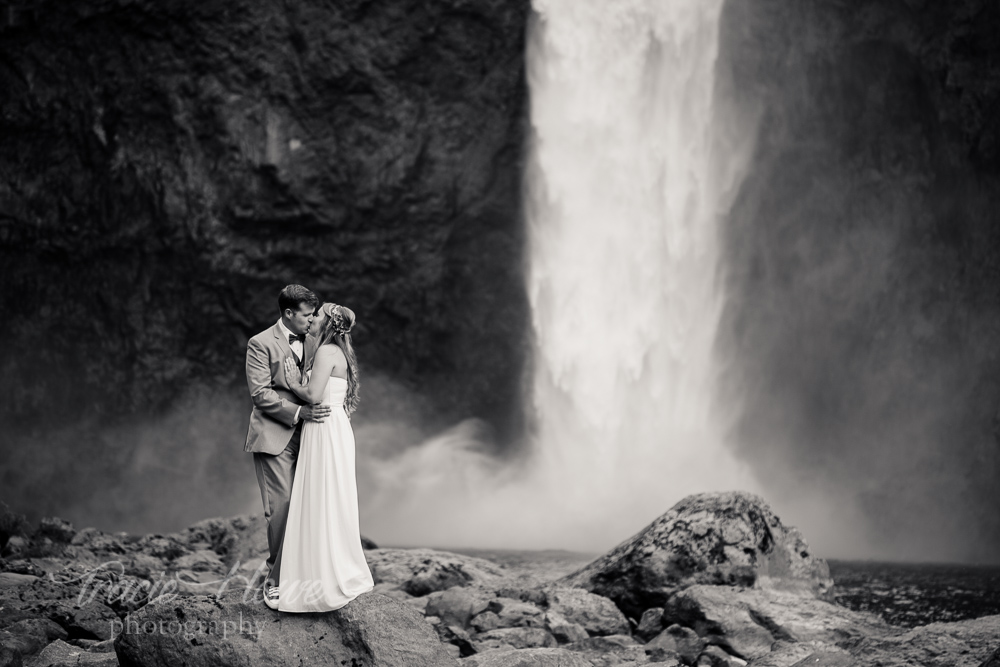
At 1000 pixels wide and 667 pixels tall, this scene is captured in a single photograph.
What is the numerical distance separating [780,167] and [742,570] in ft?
57.9

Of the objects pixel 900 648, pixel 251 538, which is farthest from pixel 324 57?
pixel 900 648

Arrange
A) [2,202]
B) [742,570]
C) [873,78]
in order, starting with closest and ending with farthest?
[742,570] → [873,78] → [2,202]

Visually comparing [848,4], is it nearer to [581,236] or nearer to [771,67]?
[771,67]

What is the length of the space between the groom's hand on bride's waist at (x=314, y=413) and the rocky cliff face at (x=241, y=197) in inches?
865

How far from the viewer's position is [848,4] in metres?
24.5

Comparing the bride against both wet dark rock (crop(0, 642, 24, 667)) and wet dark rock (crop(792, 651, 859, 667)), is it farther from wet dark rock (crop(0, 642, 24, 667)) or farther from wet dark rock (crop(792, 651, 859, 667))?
wet dark rock (crop(792, 651, 859, 667))

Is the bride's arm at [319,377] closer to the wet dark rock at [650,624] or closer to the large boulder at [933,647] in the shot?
the large boulder at [933,647]

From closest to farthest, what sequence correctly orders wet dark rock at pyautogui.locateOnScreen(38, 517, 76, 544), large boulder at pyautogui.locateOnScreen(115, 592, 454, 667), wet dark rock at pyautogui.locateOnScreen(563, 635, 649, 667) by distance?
large boulder at pyautogui.locateOnScreen(115, 592, 454, 667), wet dark rock at pyautogui.locateOnScreen(563, 635, 649, 667), wet dark rock at pyautogui.locateOnScreen(38, 517, 76, 544)

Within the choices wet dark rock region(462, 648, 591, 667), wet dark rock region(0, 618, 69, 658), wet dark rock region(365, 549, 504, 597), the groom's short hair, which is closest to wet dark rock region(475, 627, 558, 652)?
wet dark rock region(462, 648, 591, 667)

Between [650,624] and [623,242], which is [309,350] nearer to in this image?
[650,624]

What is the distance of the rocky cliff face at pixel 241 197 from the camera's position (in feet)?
90.3

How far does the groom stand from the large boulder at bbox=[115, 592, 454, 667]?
28 centimetres

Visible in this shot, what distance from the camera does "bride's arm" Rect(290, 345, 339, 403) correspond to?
6402 mm

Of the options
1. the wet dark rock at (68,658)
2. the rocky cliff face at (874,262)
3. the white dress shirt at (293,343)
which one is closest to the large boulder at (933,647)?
the white dress shirt at (293,343)
